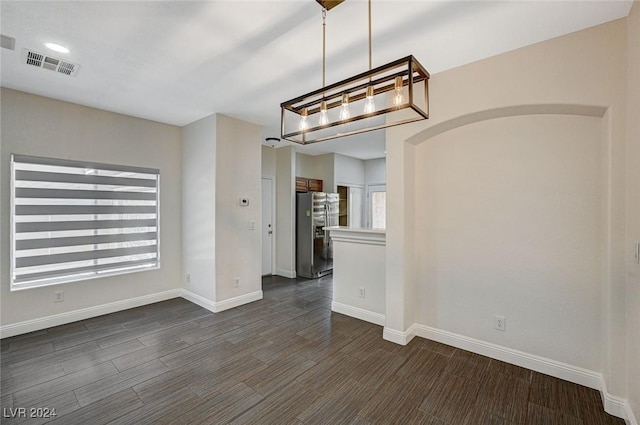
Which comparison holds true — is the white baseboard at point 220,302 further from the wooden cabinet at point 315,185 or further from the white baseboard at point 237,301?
the wooden cabinet at point 315,185

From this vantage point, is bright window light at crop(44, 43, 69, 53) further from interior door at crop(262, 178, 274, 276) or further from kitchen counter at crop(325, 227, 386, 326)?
interior door at crop(262, 178, 274, 276)

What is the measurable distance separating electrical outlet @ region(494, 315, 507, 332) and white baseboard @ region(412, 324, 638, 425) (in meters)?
0.17

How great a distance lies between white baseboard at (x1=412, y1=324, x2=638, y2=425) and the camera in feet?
6.45

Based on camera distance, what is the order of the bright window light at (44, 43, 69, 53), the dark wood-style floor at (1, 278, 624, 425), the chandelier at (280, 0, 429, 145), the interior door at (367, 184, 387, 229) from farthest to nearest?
the interior door at (367, 184, 387, 229) < the bright window light at (44, 43, 69, 53) < the dark wood-style floor at (1, 278, 624, 425) < the chandelier at (280, 0, 429, 145)

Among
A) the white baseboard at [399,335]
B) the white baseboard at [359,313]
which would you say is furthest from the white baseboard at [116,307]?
the white baseboard at [399,335]

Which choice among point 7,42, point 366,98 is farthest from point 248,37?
point 7,42

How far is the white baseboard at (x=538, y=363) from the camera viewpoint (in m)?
1.97

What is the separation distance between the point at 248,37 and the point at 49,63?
1970mm

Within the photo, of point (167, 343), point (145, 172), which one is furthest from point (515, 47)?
point (145, 172)

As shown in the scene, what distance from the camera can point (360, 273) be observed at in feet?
12.1

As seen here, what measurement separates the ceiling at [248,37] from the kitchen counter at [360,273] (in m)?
1.72

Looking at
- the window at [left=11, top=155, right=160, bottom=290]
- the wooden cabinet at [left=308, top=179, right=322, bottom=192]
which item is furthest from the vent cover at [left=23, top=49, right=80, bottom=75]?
the wooden cabinet at [left=308, top=179, right=322, bottom=192]

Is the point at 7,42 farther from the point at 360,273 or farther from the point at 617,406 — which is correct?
the point at 617,406

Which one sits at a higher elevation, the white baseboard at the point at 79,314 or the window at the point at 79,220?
the window at the point at 79,220
